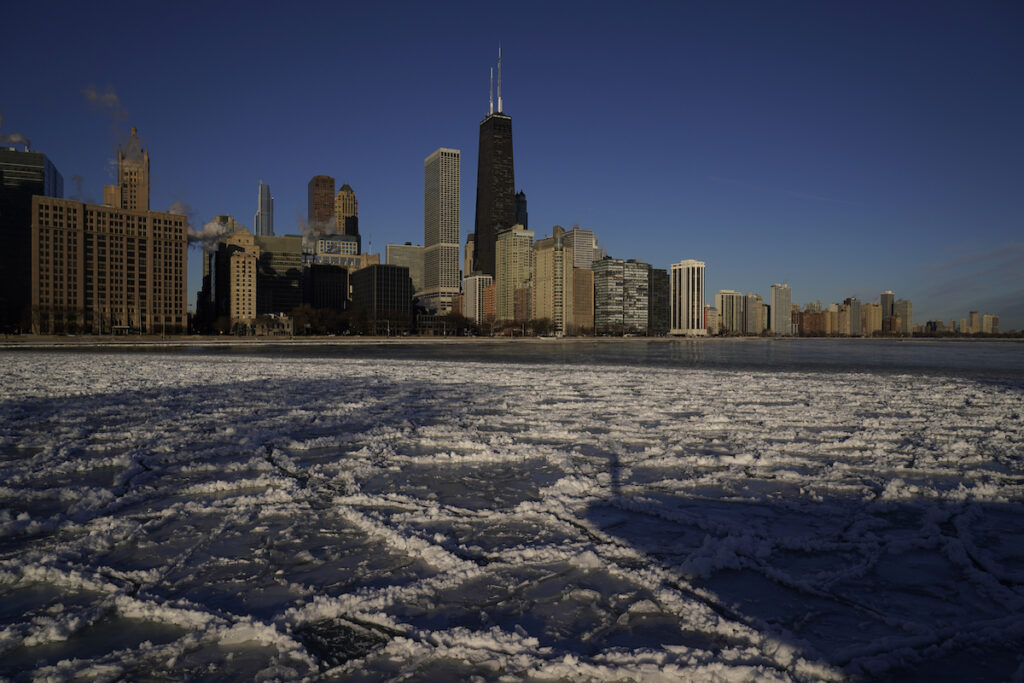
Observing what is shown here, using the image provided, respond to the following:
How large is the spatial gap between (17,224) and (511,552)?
734 feet

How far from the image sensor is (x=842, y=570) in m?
3.75

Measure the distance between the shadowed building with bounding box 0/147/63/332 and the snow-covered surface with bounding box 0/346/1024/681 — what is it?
177 metres

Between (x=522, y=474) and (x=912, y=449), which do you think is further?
(x=912, y=449)

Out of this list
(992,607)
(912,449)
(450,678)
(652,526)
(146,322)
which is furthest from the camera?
(146,322)

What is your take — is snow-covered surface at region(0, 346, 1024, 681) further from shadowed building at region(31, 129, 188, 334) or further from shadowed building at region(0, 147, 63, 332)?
shadowed building at region(0, 147, 63, 332)

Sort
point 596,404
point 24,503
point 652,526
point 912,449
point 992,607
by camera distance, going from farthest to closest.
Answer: point 596,404 → point 912,449 → point 24,503 → point 652,526 → point 992,607

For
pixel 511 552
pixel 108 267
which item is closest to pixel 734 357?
pixel 511 552

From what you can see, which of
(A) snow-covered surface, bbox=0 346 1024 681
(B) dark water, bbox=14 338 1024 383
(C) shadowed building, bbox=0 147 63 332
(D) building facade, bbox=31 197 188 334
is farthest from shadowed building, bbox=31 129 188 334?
(A) snow-covered surface, bbox=0 346 1024 681

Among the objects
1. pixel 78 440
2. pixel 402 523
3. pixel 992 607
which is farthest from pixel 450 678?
pixel 78 440

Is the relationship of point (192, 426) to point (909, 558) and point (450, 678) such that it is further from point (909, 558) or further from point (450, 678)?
point (909, 558)

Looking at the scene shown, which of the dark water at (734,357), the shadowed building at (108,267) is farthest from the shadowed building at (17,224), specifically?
the dark water at (734,357)

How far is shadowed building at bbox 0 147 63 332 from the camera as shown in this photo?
15300 centimetres

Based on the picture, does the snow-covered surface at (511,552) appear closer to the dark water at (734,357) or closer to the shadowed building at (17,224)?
the dark water at (734,357)

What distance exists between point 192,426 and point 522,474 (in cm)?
596
